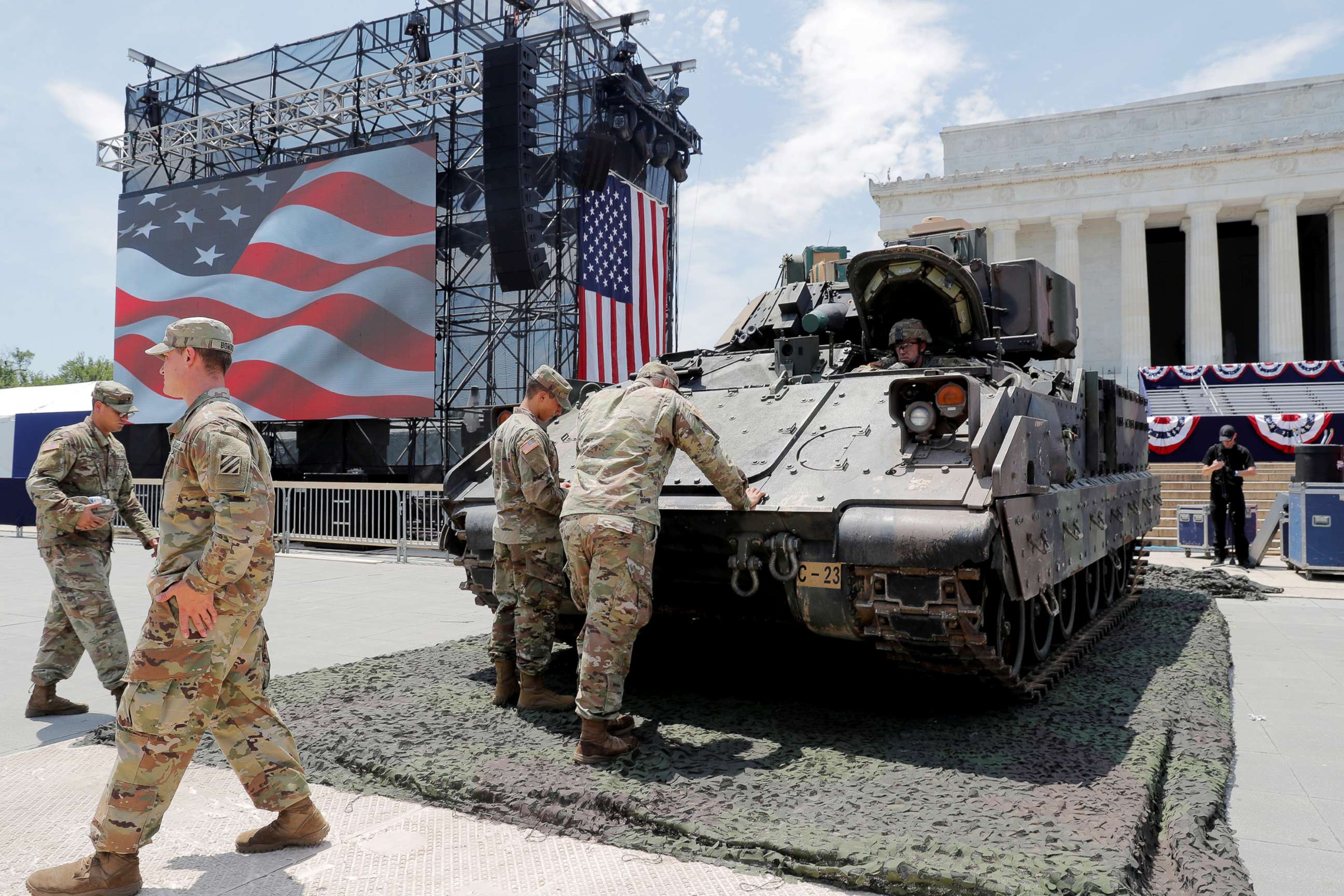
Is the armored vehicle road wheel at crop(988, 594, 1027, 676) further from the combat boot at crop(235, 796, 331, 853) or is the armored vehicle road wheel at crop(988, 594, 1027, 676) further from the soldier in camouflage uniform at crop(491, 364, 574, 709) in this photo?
the combat boot at crop(235, 796, 331, 853)

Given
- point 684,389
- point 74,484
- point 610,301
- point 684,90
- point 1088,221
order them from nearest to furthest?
point 74,484 < point 684,389 < point 610,301 < point 684,90 < point 1088,221

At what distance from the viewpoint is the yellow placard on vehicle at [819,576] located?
4133mm

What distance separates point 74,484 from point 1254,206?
132ft

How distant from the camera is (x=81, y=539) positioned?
15.8 feet

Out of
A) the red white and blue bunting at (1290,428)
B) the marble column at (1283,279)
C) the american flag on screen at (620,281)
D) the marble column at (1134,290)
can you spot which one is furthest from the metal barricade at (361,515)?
the marble column at (1283,279)

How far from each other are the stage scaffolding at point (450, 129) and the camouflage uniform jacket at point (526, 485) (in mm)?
12952

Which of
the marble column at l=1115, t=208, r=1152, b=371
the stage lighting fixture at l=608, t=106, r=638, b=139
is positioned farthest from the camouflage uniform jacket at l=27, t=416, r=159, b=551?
the marble column at l=1115, t=208, r=1152, b=371

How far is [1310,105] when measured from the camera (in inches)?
1364

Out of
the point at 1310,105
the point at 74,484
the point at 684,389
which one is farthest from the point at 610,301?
the point at 1310,105

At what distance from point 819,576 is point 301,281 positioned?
55.9 feet

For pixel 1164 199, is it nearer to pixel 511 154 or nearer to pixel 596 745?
pixel 511 154

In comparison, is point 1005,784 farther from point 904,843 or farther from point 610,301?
point 610,301

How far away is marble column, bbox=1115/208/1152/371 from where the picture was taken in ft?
118

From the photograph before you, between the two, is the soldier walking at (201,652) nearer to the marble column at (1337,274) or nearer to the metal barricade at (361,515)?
the metal barricade at (361,515)
